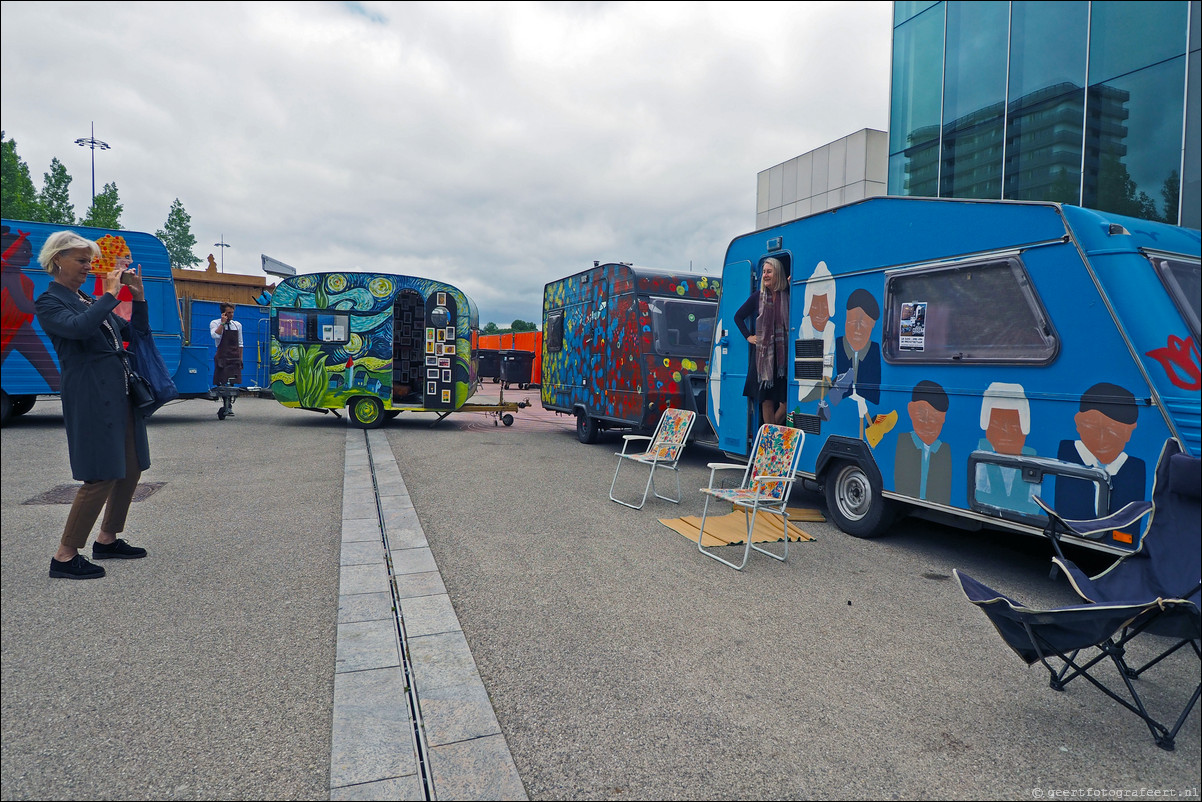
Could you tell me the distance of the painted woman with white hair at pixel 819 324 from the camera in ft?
19.4

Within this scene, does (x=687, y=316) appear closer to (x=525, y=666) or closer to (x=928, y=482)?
(x=928, y=482)

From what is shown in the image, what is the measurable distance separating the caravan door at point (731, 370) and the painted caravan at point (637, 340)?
5.12ft

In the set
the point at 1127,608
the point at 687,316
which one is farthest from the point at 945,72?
the point at 1127,608

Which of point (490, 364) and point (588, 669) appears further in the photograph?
point (490, 364)

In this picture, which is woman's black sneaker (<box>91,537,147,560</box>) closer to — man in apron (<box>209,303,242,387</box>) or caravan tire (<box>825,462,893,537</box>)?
caravan tire (<box>825,462,893,537</box>)

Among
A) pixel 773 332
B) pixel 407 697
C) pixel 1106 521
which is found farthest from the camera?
pixel 773 332

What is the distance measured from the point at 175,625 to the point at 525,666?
5.87 ft

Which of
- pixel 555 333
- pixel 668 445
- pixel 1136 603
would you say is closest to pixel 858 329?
pixel 668 445

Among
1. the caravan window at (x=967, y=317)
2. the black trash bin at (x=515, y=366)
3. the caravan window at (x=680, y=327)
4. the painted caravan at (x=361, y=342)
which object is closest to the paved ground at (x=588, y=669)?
the caravan window at (x=967, y=317)

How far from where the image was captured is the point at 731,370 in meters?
7.48

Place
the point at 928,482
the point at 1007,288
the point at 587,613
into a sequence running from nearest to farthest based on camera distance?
the point at 587,613, the point at 1007,288, the point at 928,482

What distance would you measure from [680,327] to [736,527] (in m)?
4.31

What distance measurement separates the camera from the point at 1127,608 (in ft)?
8.30

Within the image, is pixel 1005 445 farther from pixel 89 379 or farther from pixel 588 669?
pixel 89 379
